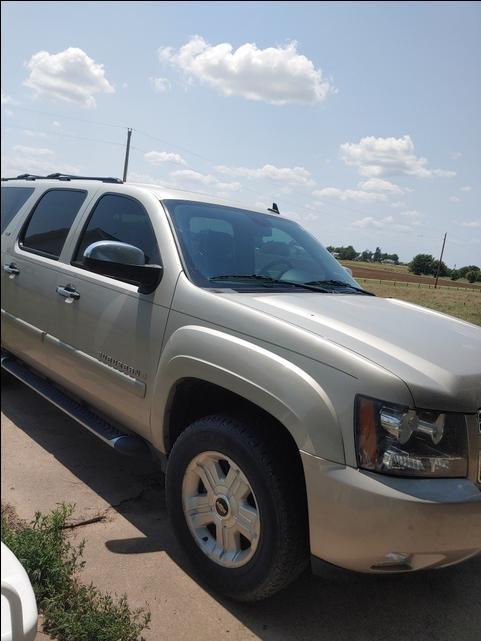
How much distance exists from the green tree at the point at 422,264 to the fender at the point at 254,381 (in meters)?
1.77

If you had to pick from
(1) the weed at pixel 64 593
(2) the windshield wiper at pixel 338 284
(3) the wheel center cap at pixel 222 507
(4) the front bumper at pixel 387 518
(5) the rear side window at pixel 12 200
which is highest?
(5) the rear side window at pixel 12 200

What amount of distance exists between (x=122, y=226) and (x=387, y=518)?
Answer: 95.0 inches

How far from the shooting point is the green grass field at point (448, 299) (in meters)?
3.46

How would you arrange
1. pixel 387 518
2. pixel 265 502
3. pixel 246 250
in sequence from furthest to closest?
1. pixel 246 250
2. pixel 265 502
3. pixel 387 518

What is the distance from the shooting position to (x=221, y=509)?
2455 millimetres

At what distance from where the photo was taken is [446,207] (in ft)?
11.5

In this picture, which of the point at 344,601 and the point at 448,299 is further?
the point at 448,299

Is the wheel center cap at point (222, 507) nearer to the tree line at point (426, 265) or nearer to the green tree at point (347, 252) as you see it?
the tree line at point (426, 265)

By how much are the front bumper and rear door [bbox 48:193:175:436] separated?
1192 mm

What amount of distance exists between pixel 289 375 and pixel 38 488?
79.0 inches

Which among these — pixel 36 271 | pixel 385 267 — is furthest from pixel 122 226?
pixel 385 267

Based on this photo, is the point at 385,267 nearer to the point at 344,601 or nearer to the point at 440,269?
the point at 440,269

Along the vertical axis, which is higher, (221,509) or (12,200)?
(12,200)

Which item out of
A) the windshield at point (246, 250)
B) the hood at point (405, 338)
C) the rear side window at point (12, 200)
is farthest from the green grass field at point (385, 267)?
the rear side window at point (12, 200)
